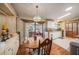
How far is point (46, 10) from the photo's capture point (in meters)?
2.16

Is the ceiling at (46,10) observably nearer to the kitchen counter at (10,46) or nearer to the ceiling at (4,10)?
the ceiling at (4,10)

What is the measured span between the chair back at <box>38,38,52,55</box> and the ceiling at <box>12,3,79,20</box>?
0.43 meters

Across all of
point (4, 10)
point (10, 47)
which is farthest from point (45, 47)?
point (4, 10)

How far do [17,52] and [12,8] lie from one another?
755 millimetres

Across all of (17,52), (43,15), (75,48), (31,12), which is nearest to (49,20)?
(43,15)

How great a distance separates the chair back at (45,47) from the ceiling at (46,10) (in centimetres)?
43

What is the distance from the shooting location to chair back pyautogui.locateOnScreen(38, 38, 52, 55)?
7.16 feet

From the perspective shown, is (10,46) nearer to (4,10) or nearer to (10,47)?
(10,47)

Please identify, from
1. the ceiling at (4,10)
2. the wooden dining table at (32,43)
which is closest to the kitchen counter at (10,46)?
the wooden dining table at (32,43)

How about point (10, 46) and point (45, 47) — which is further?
point (45, 47)

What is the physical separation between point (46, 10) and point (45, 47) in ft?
2.21

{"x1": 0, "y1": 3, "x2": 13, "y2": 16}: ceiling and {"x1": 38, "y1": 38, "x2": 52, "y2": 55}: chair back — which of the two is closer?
{"x1": 0, "y1": 3, "x2": 13, "y2": 16}: ceiling

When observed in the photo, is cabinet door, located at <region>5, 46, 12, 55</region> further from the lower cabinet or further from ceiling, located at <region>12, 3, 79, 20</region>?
ceiling, located at <region>12, 3, 79, 20</region>

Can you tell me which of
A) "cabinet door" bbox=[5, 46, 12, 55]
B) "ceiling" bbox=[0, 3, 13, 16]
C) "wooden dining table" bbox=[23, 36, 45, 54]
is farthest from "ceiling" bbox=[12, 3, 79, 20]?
"cabinet door" bbox=[5, 46, 12, 55]
